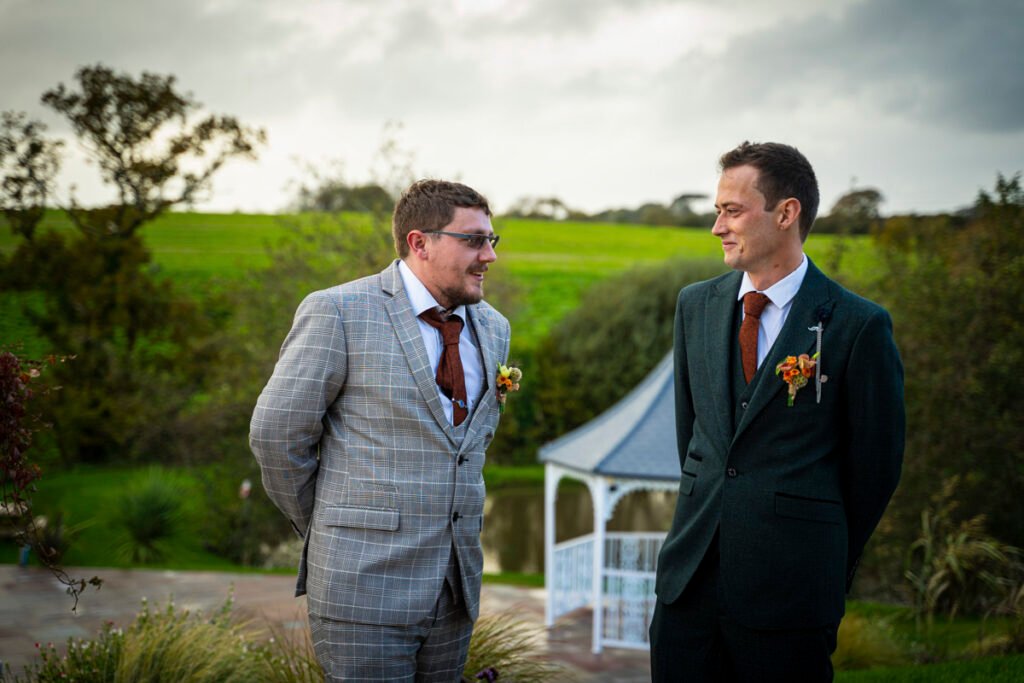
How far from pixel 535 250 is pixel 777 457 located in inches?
1629

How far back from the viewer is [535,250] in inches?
1727

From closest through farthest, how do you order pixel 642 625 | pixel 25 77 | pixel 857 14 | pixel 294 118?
pixel 642 625, pixel 857 14, pixel 25 77, pixel 294 118

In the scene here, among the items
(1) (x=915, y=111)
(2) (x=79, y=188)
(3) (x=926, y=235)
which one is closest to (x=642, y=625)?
(3) (x=926, y=235)

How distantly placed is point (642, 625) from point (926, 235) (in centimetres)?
584

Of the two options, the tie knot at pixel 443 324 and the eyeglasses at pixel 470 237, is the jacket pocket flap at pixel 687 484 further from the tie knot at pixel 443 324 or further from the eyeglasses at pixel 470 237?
the eyeglasses at pixel 470 237

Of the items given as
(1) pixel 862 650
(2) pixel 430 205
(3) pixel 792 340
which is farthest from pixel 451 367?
(1) pixel 862 650

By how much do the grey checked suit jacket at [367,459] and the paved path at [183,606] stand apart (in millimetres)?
4080

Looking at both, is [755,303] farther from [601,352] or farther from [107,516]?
[601,352]

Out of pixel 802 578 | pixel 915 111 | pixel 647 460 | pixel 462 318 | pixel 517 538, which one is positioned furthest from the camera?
pixel 517 538

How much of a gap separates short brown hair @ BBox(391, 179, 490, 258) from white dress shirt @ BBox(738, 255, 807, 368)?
0.97m

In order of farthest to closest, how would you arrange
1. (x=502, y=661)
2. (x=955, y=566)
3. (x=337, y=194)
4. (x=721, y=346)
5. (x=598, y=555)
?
(x=337, y=194) < (x=598, y=555) < (x=955, y=566) < (x=502, y=661) < (x=721, y=346)

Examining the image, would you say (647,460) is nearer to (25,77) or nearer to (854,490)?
(854,490)

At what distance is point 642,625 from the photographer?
8.70 m

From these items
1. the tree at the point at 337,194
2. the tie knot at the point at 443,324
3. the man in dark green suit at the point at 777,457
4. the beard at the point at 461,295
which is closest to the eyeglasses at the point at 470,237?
the beard at the point at 461,295
